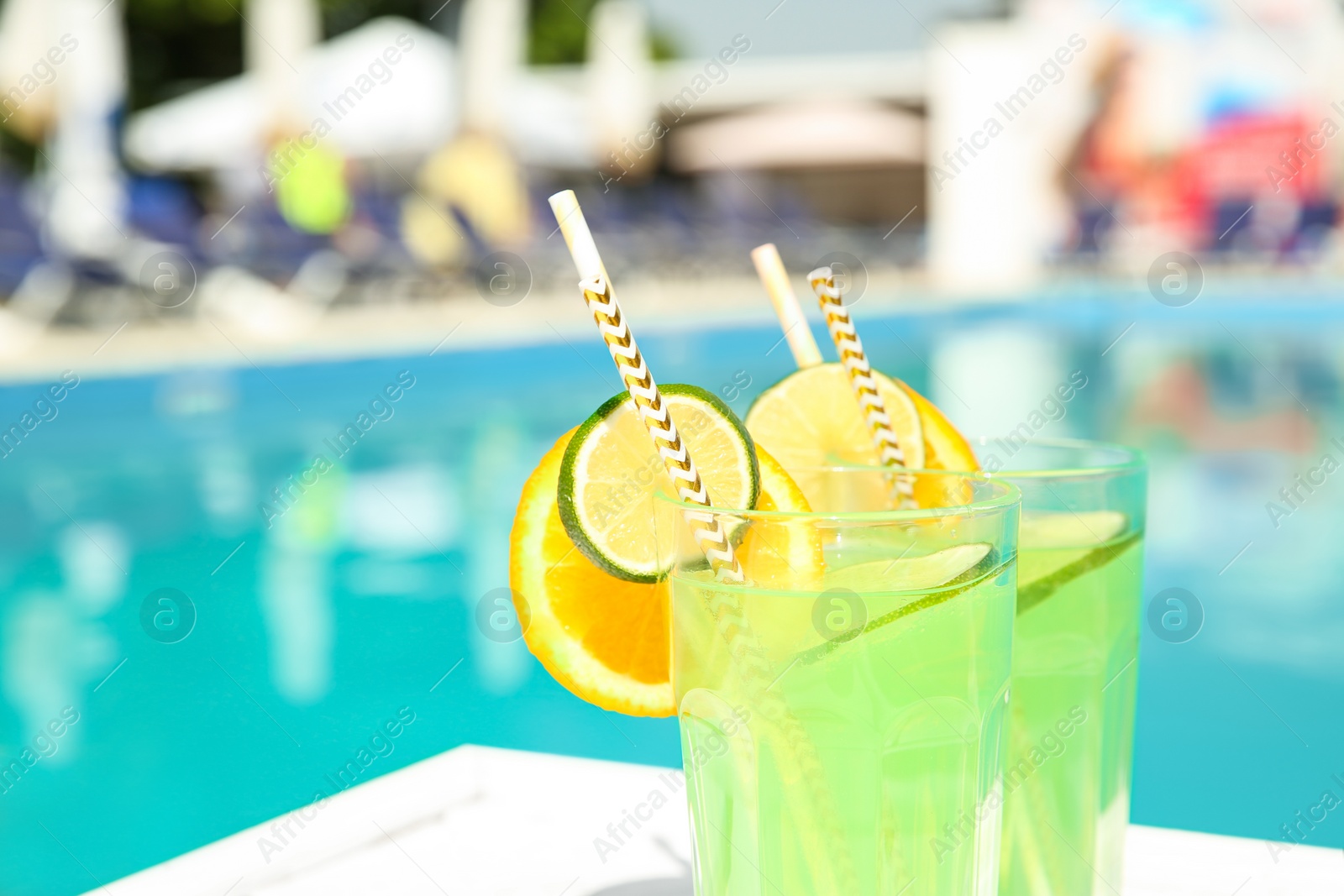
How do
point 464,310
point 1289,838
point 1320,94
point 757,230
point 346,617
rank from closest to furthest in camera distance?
1. point 1289,838
2. point 346,617
3. point 464,310
4. point 757,230
5. point 1320,94

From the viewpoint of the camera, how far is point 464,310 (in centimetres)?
1291

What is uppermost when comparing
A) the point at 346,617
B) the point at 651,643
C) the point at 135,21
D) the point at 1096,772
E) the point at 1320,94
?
the point at 135,21

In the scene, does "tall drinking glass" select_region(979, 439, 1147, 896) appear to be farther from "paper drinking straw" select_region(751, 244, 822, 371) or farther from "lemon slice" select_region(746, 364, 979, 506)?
"paper drinking straw" select_region(751, 244, 822, 371)

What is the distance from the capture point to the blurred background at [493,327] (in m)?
2.88

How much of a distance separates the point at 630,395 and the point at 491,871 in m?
0.58

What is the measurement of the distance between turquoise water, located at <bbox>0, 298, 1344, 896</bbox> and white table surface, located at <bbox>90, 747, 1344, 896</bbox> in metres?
0.77

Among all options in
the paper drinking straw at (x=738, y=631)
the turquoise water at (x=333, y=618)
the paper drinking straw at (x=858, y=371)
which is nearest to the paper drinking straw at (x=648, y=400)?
the paper drinking straw at (x=738, y=631)

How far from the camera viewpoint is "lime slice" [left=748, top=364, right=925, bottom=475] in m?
1.22

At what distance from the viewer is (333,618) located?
3.66 meters

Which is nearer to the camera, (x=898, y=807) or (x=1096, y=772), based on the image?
(x=898, y=807)

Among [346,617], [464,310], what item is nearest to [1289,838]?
[346,617]

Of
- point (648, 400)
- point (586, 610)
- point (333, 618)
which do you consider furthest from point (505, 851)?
point (333, 618)

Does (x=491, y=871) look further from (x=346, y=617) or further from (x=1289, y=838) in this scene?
(x=346, y=617)

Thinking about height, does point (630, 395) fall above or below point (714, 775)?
above
